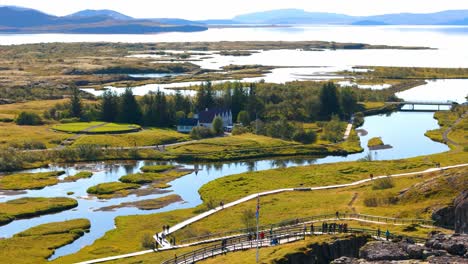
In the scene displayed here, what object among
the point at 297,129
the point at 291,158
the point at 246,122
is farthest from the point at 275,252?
the point at 246,122

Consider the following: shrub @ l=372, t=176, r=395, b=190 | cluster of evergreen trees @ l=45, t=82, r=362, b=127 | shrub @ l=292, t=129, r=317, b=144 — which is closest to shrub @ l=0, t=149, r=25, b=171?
cluster of evergreen trees @ l=45, t=82, r=362, b=127

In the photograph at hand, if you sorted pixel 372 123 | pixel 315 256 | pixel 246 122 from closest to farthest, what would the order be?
pixel 315 256 < pixel 246 122 < pixel 372 123

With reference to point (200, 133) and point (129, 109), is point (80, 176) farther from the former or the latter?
point (129, 109)

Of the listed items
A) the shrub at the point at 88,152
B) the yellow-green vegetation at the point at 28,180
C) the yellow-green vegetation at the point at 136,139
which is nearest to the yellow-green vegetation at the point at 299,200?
the yellow-green vegetation at the point at 28,180

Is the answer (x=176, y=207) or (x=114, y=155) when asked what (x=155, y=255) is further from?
(x=114, y=155)

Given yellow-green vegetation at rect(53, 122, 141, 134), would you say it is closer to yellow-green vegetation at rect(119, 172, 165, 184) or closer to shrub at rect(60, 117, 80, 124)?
shrub at rect(60, 117, 80, 124)

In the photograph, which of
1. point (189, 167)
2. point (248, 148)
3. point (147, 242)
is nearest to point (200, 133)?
point (248, 148)
